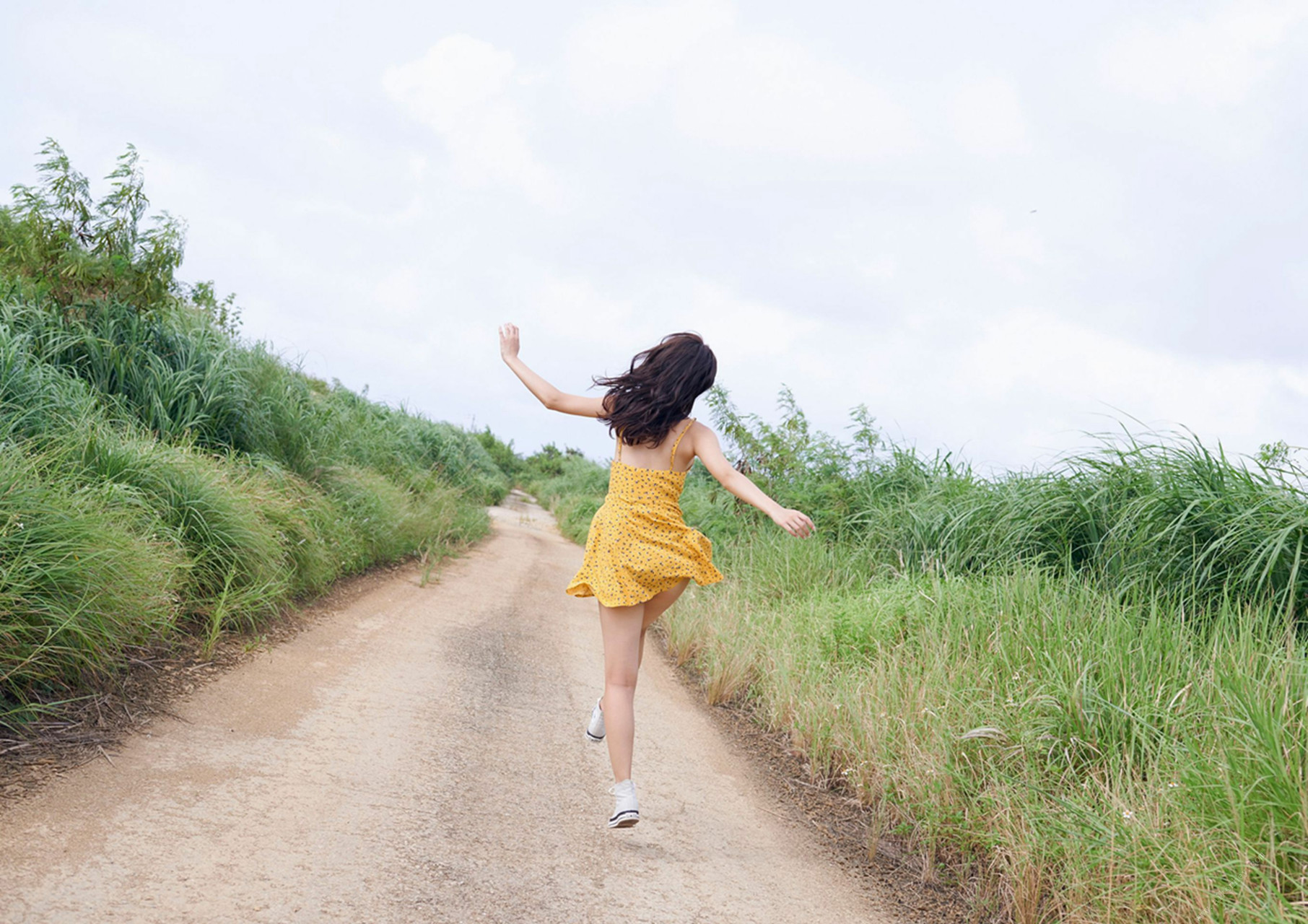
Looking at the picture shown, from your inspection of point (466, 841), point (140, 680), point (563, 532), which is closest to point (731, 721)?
point (466, 841)

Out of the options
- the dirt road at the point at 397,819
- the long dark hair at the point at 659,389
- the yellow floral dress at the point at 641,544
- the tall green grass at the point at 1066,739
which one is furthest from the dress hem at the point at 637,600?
the tall green grass at the point at 1066,739

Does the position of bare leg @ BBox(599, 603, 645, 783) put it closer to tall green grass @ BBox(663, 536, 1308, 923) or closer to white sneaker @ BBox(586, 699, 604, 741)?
white sneaker @ BBox(586, 699, 604, 741)

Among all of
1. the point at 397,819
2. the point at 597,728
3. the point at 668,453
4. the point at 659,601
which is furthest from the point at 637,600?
the point at 397,819

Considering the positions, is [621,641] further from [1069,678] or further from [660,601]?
[1069,678]

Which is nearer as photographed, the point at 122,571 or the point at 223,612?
the point at 122,571

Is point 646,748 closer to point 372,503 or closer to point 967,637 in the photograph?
point 967,637

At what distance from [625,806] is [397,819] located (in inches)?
34.9

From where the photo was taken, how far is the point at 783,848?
3875 millimetres

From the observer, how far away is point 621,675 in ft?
12.2

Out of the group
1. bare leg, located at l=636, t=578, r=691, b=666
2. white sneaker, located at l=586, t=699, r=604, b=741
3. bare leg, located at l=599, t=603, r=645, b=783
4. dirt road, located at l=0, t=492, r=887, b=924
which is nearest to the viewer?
dirt road, located at l=0, t=492, r=887, b=924

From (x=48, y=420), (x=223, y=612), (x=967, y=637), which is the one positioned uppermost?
(x=48, y=420)

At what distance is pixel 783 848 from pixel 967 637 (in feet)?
5.86

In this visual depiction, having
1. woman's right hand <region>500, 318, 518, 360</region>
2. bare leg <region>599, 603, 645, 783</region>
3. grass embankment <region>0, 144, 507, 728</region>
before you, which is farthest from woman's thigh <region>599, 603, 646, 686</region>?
grass embankment <region>0, 144, 507, 728</region>

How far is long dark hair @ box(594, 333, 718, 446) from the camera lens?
3719mm
